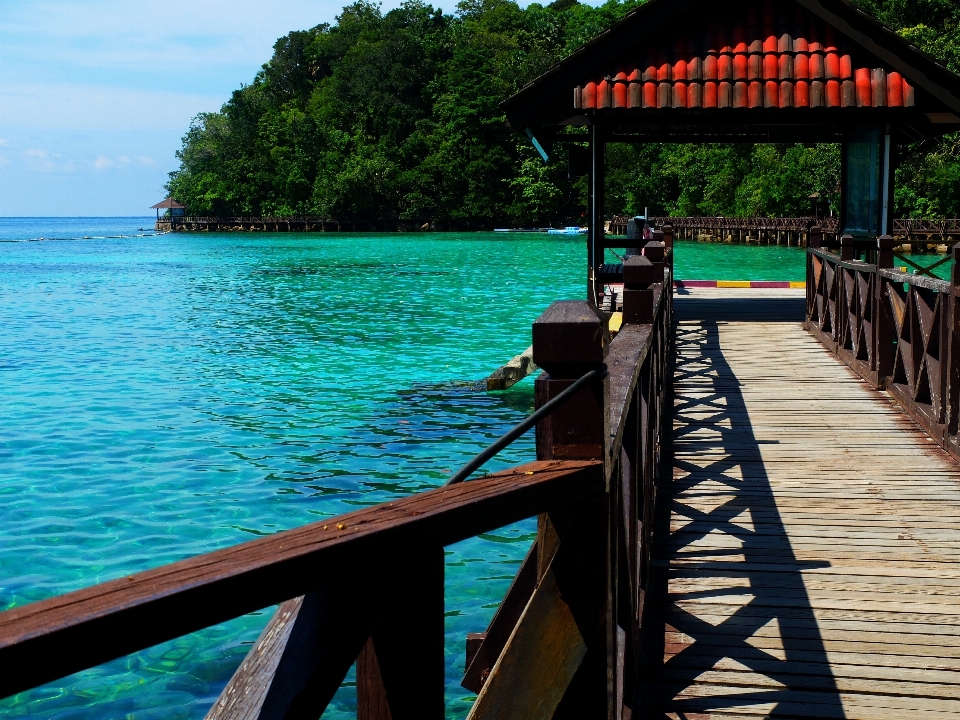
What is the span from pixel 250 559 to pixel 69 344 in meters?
23.7

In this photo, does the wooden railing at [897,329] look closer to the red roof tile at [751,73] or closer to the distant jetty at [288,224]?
the red roof tile at [751,73]

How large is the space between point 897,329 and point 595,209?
230 inches

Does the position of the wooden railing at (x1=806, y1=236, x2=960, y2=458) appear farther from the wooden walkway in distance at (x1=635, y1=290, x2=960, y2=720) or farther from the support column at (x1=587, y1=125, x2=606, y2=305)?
the support column at (x1=587, y1=125, x2=606, y2=305)

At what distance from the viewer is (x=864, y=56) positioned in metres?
12.3

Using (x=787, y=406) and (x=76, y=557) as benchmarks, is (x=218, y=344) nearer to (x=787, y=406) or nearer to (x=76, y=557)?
(x=76, y=557)

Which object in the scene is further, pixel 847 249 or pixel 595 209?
pixel 595 209

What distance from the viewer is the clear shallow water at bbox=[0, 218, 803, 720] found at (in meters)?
7.09

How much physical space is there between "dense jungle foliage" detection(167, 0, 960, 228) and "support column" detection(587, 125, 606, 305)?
48.2m

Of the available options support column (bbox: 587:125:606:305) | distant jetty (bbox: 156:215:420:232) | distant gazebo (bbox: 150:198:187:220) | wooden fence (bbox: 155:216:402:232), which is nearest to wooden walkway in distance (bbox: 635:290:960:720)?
support column (bbox: 587:125:606:305)

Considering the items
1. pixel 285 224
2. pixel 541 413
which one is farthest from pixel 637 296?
pixel 285 224

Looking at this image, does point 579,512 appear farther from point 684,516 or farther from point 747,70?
point 747,70

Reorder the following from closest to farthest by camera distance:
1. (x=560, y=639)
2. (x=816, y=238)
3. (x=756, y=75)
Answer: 1. (x=560, y=639)
2. (x=756, y=75)
3. (x=816, y=238)

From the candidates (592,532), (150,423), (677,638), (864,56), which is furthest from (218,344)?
(592,532)

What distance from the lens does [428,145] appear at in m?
102
